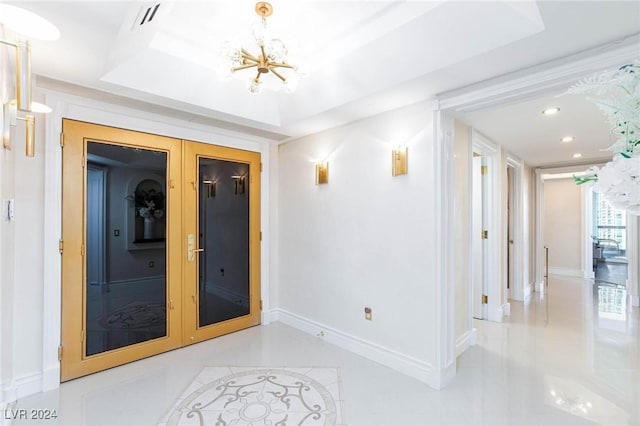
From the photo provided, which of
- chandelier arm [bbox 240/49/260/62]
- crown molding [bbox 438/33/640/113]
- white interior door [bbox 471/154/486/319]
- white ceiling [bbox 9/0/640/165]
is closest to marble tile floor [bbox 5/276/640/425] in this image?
white interior door [bbox 471/154/486/319]

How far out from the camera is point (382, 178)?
3.03 m

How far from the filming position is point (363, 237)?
3221mm

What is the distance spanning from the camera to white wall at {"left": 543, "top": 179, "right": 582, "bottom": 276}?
23.7 feet

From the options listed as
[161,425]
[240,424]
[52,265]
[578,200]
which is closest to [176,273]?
[52,265]

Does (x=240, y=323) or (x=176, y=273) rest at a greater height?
(x=176, y=273)

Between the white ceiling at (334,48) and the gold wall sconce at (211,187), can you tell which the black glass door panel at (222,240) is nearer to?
the gold wall sconce at (211,187)

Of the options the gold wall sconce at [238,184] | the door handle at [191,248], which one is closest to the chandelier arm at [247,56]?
the gold wall sconce at [238,184]

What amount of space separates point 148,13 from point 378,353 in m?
3.34

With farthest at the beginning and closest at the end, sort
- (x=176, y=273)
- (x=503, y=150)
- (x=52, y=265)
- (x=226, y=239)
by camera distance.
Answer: (x=503, y=150) → (x=226, y=239) → (x=176, y=273) → (x=52, y=265)

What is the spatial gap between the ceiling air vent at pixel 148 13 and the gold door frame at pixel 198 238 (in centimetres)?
162

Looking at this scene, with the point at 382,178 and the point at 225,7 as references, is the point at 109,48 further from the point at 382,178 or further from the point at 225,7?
the point at 382,178

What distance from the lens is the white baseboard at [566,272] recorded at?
282 inches

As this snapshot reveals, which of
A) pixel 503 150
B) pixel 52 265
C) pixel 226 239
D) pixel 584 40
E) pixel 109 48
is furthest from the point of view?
pixel 503 150

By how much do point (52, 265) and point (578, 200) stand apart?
9.74 metres
